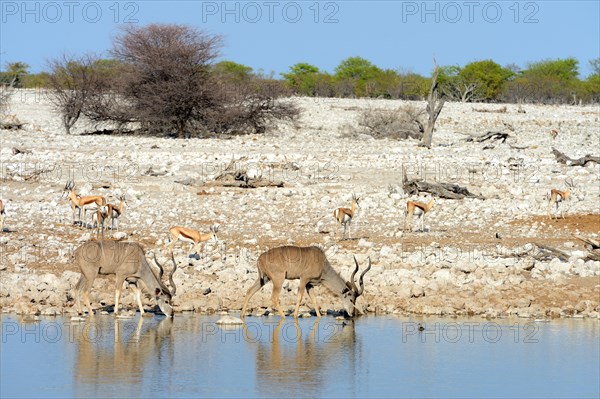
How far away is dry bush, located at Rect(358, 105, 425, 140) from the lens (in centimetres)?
3164

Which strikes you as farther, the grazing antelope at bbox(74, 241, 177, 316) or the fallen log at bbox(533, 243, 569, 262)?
the fallen log at bbox(533, 243, 569, 262)

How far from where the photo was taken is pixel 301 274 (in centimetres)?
1173

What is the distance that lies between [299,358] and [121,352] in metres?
1.76

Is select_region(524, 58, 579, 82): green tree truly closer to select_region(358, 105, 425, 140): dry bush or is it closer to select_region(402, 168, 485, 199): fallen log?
select_region(358, 105, 425, 140): dry bush

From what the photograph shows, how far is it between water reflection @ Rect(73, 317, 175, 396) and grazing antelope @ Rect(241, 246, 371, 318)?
3.89 ft

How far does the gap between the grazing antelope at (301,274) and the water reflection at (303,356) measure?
1.12ft

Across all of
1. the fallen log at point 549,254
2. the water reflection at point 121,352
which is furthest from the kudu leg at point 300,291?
the fallen log at point 549,254

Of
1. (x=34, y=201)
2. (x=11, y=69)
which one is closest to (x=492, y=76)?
(x=11, y=69)

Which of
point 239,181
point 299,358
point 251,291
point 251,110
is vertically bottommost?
point 299,358

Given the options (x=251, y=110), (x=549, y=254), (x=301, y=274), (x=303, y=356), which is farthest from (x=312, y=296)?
(x=251, y=110)

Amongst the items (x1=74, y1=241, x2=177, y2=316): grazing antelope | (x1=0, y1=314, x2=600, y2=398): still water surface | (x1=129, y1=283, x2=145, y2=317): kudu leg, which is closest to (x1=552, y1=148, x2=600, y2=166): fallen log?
(x1=0, y1=314, x2=600, y2=398): still water surface

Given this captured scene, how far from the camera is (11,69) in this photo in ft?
199

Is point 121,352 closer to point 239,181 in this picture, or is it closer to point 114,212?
point 114,212

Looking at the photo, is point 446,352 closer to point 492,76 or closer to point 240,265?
point 240,265
